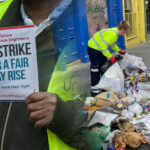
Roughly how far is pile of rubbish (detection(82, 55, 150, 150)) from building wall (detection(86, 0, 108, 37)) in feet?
16.5

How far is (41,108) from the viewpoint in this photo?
1.02 metres

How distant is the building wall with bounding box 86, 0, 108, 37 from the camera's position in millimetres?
10578

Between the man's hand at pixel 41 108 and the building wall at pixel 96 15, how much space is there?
962cm

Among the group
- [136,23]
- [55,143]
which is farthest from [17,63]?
[136,23]

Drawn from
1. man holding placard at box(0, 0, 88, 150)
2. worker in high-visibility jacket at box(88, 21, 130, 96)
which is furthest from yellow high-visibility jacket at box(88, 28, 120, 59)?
man holding placard at box(0, 0, 88, 150)

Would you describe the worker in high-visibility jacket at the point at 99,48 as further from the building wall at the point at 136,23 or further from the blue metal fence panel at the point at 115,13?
the building wall at the point at 136,23

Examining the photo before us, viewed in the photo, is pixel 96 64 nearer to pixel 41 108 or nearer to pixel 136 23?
pixel 41 108

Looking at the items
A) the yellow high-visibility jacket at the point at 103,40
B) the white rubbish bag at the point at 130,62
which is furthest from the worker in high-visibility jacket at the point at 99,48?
the white rubbish bag at the point at 130,62

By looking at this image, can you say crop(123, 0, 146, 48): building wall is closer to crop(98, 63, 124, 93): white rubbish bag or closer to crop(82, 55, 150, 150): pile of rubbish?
crop(82, 55, 150, 150): pile of rubbish

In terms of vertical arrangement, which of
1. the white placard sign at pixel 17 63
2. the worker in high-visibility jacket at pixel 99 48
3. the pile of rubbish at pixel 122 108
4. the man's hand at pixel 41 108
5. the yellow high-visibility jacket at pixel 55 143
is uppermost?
the white placard sign at pixel 17 63

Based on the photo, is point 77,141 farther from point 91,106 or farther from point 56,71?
point 91,106

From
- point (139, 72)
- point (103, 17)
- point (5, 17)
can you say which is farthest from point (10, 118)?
point (103, 17)

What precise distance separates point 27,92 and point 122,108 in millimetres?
3295

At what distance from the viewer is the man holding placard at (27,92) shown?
1094mm
